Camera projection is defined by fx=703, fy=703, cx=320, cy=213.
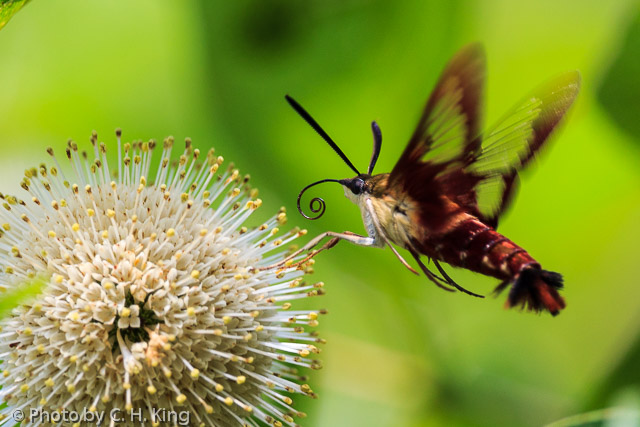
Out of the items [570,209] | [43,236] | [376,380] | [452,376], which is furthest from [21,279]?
[570,209]

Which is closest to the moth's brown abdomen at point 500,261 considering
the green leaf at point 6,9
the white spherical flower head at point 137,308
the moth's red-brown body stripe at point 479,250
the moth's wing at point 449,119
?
the moth's red-brown body stripe at point 479,250

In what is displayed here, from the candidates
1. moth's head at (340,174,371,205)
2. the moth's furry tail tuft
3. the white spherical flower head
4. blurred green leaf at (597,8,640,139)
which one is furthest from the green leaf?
blurred green leaf at (597,8,640,139)

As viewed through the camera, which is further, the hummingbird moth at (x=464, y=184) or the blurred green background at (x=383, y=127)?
the blurred green background at (x=383, y=127)

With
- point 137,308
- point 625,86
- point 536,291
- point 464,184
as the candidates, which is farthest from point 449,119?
point 625,86

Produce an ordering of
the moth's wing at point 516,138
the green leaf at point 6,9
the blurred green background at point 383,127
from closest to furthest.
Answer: the green leaf at point 6,9
the moth's wing at point 516,138
the blurred green background at point 383,127

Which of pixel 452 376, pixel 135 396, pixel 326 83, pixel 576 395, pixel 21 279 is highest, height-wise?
pixel 326 83

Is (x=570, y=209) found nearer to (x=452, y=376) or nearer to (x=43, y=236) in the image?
(x=452, y=376)

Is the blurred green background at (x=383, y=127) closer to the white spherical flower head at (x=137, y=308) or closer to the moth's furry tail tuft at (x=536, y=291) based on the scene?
the white spherical flower head at (x=137, y=308)
